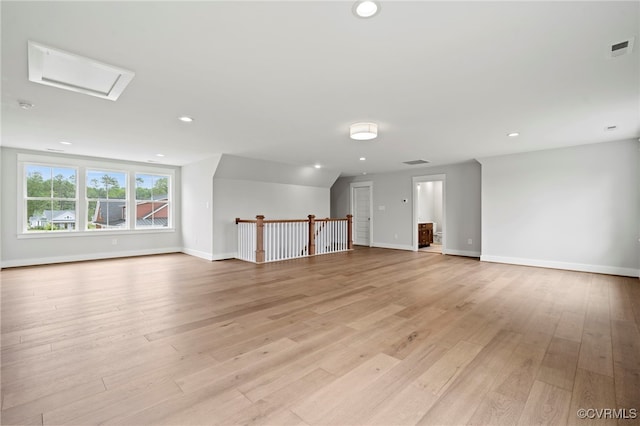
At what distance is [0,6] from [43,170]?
5.85 meters

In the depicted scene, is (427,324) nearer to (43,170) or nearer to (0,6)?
(0,6)

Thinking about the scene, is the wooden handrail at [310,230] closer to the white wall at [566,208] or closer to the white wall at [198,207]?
the white wall at [198,207]

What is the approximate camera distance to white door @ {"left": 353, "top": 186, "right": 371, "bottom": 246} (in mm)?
9516

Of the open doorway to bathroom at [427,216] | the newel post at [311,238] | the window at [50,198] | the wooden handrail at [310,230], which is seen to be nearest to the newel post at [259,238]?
the wooden handrail at [310,230]

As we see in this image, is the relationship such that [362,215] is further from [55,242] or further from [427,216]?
[55,242]

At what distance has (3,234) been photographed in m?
5.48

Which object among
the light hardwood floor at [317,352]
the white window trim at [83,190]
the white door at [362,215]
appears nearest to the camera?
the light hardwood floor at [317,352]

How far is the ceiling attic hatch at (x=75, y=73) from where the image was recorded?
220 centimetres

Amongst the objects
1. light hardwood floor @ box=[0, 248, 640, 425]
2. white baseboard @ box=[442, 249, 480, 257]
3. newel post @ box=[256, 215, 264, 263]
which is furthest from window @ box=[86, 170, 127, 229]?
white baseboard @ box=[442, 249, 480, 257]

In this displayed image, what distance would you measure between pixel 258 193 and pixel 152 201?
2825mm

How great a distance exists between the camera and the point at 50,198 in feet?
19.8

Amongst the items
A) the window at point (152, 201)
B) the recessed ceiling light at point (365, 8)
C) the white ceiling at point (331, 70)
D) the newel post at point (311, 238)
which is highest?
the white ceiling at point (331, 70)

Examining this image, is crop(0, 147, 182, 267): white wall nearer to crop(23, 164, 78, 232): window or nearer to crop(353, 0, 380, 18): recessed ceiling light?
crop(23, 164, 78, 232): window

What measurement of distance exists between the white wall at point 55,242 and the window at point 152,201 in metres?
0.30
